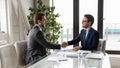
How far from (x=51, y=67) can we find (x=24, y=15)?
2.07 metres

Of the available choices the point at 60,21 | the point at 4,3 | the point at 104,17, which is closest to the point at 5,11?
the point at 4,3

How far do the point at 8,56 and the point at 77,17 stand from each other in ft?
7.88

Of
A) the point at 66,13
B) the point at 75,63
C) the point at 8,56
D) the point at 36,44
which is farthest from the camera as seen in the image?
the point at 66,13

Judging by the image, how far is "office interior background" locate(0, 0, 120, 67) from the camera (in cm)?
373

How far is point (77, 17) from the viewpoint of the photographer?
442 centimetres

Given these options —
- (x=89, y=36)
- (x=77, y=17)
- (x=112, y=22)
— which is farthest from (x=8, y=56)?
(x=112, y=22)

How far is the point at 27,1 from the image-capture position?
4.13 metres

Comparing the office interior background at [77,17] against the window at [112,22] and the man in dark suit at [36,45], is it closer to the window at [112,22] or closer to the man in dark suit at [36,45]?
the window at [112,22]

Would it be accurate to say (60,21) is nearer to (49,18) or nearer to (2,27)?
(49,18)

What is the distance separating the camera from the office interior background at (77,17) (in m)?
3.73

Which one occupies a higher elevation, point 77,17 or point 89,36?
point 77,17

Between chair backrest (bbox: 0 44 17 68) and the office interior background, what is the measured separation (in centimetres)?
115

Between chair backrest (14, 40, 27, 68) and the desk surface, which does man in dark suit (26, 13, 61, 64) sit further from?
the desk surface

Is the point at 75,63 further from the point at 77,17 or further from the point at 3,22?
the point at 77,17
